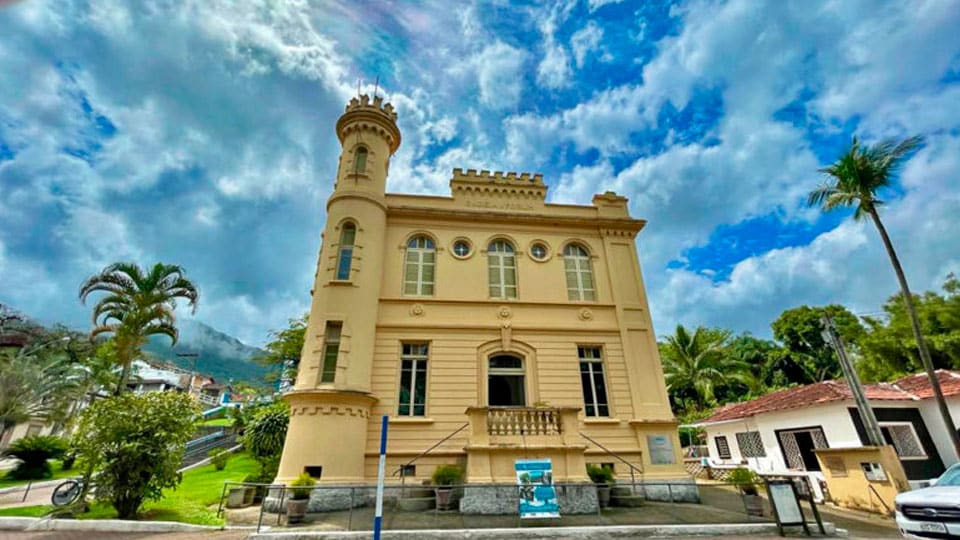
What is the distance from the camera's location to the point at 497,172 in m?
17.4

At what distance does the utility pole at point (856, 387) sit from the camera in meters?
11.4

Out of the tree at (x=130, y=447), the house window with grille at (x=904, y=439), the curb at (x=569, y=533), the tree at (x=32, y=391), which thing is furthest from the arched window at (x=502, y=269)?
the tree at (x=32, y=391)

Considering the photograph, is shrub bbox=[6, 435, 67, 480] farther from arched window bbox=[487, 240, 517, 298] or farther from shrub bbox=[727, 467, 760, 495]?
shrub bbox=[727, 467, 760, 495]

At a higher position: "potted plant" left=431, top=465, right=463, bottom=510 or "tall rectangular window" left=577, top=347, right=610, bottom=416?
"tall rectangular window" left=577, top=347, right=610, bottom=416

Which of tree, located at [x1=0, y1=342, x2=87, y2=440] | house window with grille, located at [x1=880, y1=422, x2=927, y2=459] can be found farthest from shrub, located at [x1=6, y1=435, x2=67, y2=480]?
house window with grille, located at [x1=880, y1=422, x2=927, y2=459]

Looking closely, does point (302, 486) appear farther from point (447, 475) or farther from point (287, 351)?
point (287, 351)

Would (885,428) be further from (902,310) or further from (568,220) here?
(902,310)

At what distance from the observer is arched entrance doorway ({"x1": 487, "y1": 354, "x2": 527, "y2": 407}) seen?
14.4 metres

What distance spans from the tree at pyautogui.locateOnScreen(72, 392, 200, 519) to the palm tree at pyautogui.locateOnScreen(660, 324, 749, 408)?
96.0ft

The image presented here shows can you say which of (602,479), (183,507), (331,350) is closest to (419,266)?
(331,350)

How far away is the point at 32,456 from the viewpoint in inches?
745

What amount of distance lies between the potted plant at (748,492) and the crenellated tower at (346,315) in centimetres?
1008

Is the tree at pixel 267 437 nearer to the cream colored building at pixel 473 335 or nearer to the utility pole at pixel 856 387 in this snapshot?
the cream colored building at pixel 473 335

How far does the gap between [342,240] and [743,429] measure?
1889 centimetres
